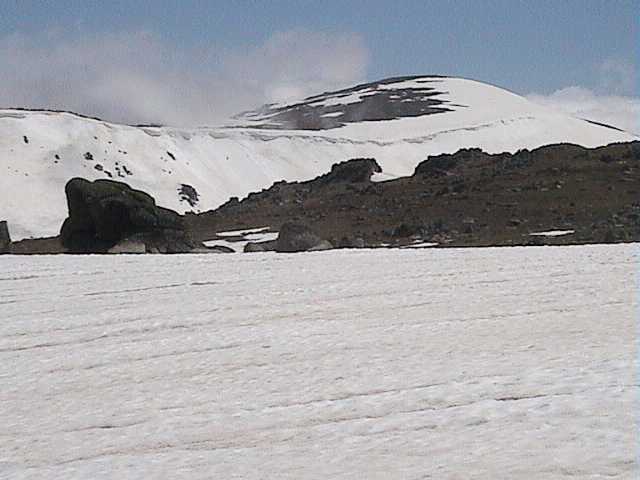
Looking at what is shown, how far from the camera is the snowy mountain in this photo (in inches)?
1228

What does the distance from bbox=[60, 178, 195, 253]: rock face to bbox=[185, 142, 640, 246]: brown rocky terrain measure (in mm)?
3047

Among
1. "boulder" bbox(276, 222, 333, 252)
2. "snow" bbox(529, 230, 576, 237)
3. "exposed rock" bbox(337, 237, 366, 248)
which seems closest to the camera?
"boulder" bbox(276, 222, 333, 252)

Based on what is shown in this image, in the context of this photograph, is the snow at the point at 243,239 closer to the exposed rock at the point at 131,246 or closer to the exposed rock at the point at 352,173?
the exposed rock at the point at 131,246

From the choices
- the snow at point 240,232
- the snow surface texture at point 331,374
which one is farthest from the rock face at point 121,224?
the snow surface texture at point 331,374

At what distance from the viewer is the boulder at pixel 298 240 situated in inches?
539

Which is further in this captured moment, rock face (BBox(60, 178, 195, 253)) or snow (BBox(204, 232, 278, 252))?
snow (BBox(204, 232, 278, 252))

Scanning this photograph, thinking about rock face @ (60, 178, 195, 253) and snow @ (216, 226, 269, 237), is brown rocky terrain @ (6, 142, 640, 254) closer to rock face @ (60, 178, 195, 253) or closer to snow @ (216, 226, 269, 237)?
rock face @ (60, 178, 195, 253)

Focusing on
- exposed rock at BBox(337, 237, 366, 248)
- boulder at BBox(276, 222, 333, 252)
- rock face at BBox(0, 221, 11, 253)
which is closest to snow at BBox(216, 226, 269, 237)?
exposed rock at BBox(337, 237, 366, 248)

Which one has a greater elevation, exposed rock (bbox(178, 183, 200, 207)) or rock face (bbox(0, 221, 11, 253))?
exposed rock (bbox(178, 183, 200, 207))

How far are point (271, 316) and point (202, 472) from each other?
1.85m

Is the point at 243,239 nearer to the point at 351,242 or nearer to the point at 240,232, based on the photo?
the point at 240,232

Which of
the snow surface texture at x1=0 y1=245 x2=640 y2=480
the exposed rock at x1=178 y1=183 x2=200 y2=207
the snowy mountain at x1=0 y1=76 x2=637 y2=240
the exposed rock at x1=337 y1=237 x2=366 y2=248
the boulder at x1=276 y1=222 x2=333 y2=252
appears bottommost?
the snow surface texture at x1=0 y1=245 x2=640 y2=480

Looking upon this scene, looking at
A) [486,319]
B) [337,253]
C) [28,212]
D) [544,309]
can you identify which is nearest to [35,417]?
[486,319]

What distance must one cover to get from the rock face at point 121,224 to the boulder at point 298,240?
6.69 ft
